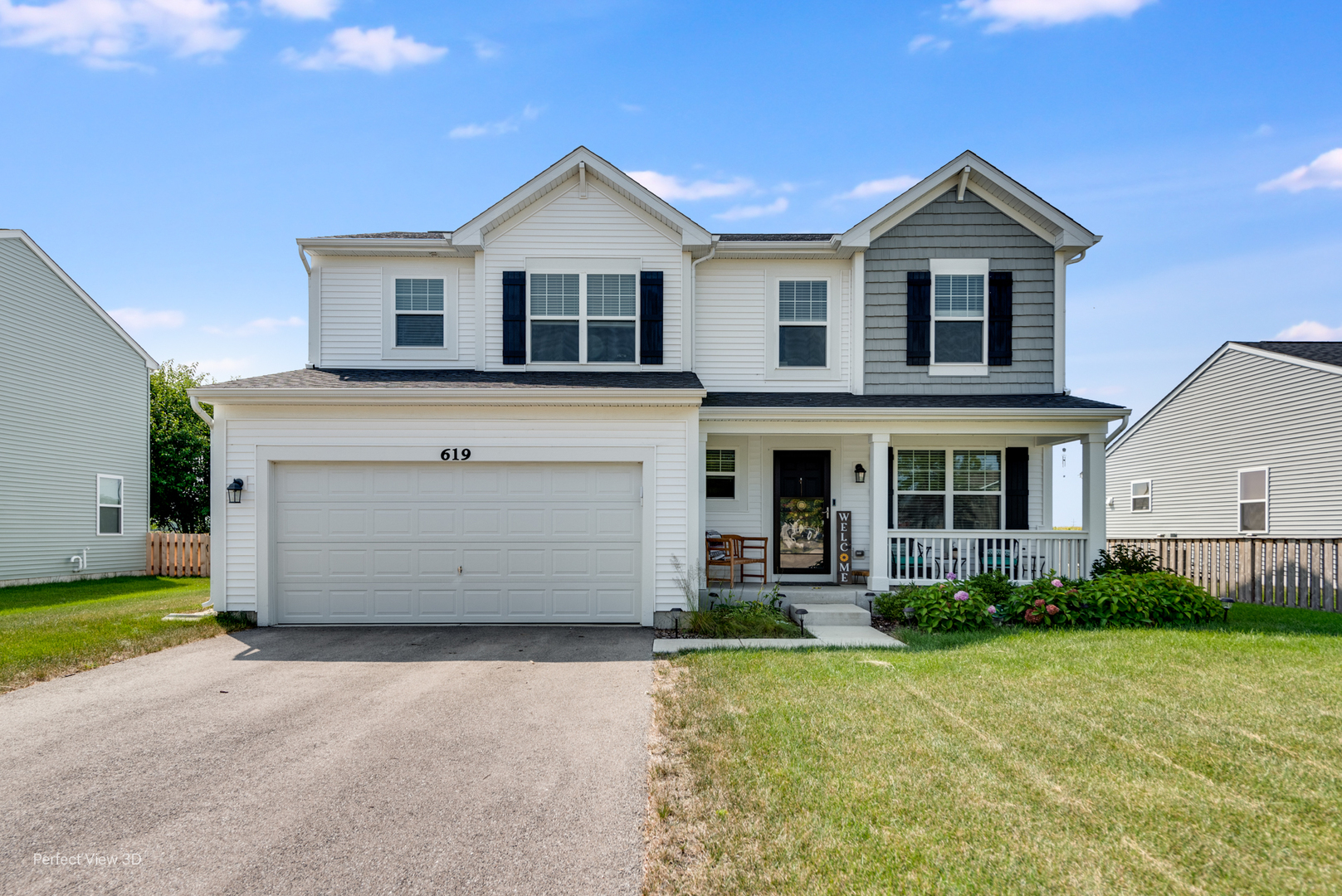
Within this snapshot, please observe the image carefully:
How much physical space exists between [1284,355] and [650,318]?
44.4ft

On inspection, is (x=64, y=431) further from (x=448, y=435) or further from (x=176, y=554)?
(x=448, y=435)

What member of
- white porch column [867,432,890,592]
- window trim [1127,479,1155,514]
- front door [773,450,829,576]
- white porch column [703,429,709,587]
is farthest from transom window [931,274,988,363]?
window trim [1127,479,1155,514]

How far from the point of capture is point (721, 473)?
12.1m

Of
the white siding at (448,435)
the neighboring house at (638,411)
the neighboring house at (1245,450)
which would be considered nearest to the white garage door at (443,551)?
the neighboring house at (638,411)

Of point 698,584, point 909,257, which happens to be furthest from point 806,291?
point 698,584

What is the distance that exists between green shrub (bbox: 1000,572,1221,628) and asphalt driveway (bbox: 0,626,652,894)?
525 cm

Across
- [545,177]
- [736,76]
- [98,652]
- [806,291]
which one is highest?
[736,76]

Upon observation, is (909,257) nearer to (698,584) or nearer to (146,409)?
(698,584)

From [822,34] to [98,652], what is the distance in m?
13.0

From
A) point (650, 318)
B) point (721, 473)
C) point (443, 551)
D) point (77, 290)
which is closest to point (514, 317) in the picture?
point (650, 318)

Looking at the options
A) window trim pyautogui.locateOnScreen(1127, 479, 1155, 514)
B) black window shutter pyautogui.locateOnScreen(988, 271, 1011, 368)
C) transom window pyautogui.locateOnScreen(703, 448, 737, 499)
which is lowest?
window trim pyautogui.locateOnScreen(1127, 479, 1155, 514)

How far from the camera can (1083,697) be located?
5.82 metres

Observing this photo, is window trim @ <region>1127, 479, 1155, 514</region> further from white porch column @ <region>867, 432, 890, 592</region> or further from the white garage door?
the white garage door

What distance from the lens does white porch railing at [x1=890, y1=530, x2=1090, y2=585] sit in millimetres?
10758
